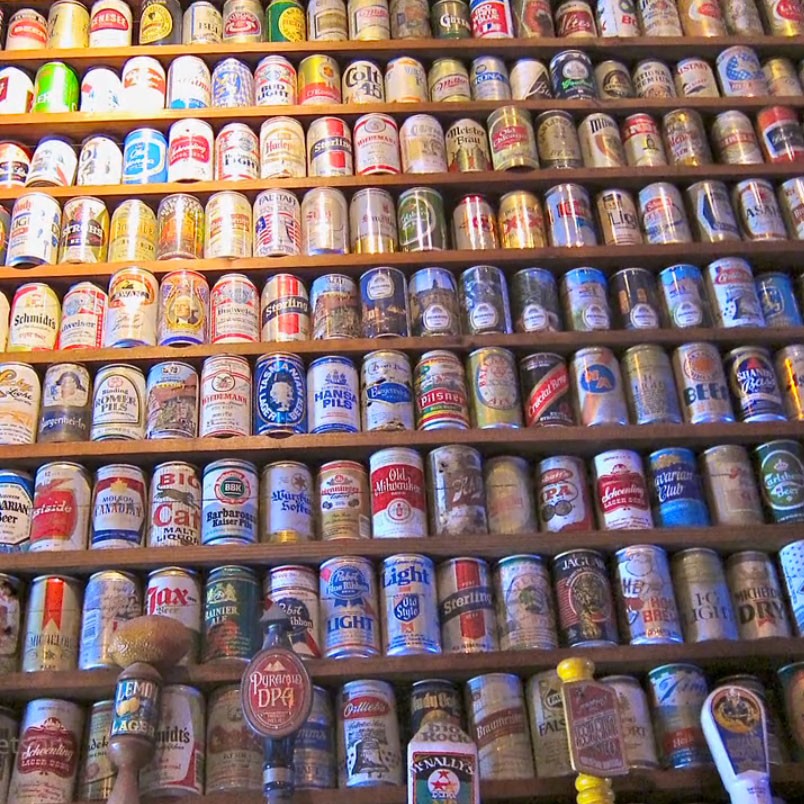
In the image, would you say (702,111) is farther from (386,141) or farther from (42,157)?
(42,157)

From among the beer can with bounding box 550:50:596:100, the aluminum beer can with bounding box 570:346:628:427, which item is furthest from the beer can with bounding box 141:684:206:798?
the beer can with bounding box 550:50:596:100

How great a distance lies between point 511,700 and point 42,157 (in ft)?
3.64

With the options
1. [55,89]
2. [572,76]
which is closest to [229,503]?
[55,89]

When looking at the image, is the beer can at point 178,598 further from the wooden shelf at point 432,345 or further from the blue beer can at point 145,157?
the blue beer can at point 145,157

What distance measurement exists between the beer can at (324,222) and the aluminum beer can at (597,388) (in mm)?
398

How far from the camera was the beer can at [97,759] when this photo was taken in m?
1.31

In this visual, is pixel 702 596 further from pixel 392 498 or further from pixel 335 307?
pixel 335 307

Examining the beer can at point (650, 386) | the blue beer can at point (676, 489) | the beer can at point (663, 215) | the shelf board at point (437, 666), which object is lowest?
the shelf board at point (437, 666)

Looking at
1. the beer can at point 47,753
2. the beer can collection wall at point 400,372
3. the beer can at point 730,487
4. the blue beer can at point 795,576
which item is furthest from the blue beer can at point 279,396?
the blue beer can at point 795,576

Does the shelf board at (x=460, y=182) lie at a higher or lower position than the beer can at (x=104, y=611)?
higher

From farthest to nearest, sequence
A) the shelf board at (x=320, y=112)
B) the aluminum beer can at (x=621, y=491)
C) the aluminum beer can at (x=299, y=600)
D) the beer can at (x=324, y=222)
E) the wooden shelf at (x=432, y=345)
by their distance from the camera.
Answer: the shelf board at (x=320, y=112)
the beer can at (x=324, y=222)
the wooden shelf at (x=432, y=345)
the aluminum beer can at (x=621, y=491)
the aluminum beer can at (x=299, y=600)

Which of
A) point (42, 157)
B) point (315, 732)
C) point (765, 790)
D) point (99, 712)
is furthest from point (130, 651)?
point (42, 157)

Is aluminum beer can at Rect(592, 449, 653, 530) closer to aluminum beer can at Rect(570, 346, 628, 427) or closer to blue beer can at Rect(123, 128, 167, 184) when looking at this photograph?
aluminum beer can at Rect(570, 346, 628, 427)

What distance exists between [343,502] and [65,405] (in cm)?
41
